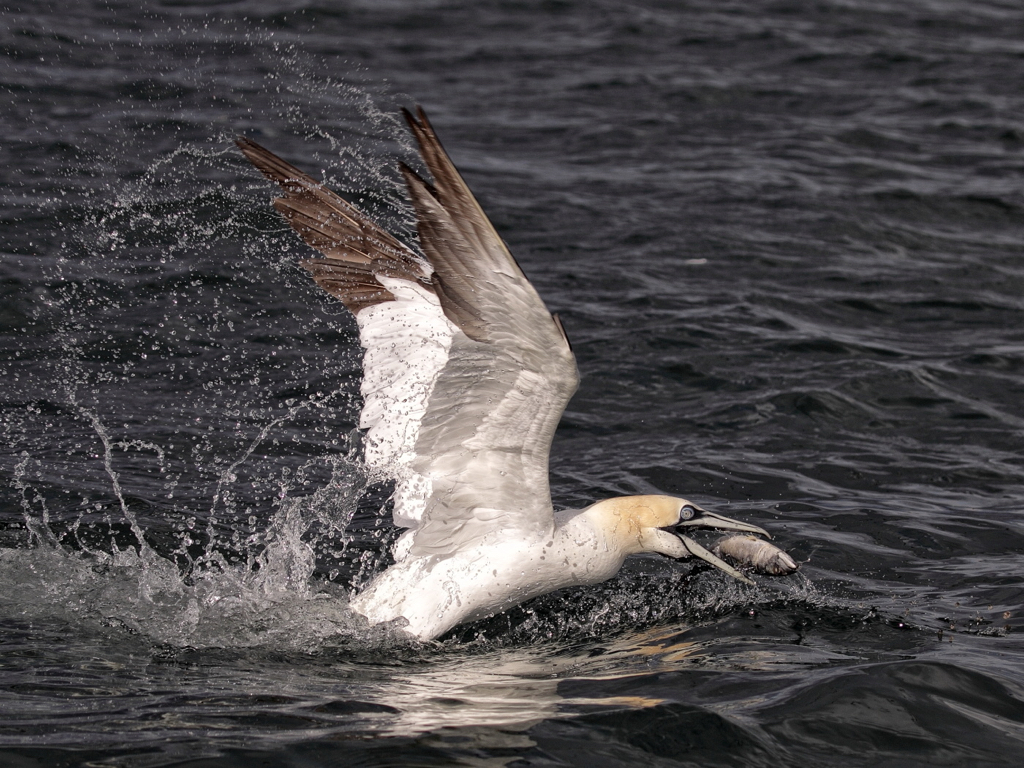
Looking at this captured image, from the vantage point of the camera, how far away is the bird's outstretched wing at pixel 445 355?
182 inches

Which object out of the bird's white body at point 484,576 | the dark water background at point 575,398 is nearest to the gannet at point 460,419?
the bird's white body at point 484,576

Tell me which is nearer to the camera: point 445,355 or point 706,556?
point 706,556

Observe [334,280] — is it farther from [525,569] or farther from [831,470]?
[831,470]

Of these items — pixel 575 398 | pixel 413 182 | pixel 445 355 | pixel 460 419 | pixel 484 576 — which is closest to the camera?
pixel 413 182

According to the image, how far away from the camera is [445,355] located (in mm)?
6082

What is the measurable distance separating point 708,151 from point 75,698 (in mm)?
10236

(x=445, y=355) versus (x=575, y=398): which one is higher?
(x=445, y=355)

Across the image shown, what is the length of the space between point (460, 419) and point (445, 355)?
784 millimetres

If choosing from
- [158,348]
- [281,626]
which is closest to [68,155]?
[158,348]

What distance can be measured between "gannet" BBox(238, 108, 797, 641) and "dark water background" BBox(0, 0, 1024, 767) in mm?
256

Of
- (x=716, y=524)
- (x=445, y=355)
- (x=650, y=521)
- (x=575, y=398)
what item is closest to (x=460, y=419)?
(x=445, y=355)

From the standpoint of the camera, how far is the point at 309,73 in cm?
1389

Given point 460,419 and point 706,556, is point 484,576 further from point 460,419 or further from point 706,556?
point 706,556

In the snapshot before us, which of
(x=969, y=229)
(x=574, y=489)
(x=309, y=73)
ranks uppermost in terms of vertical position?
(x=309, y=73)
